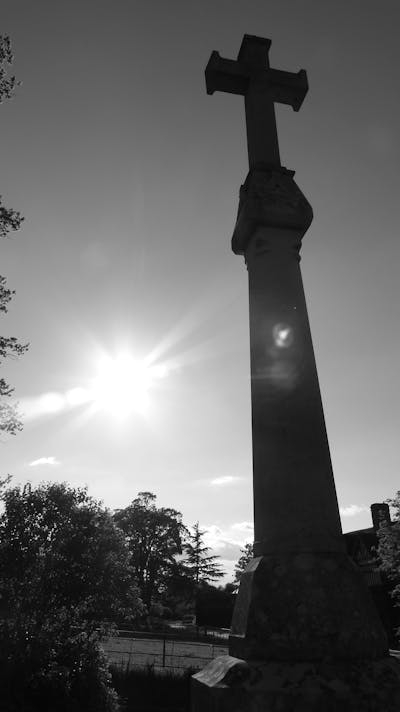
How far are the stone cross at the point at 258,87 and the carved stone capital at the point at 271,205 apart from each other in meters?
0.24

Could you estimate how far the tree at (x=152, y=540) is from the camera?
6800 cm

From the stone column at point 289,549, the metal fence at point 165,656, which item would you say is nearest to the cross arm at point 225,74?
the stone column at point 289,549

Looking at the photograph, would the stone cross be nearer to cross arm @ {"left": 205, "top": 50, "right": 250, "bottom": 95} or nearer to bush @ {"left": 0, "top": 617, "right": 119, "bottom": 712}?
cross arm @ {"left": 205, "top": 50, "right": 250, "bottom": 95}

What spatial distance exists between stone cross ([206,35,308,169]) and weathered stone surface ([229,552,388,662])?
155 inches

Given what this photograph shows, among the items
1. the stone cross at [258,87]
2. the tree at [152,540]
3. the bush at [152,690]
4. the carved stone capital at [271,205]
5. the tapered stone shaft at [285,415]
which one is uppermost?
the tree at [152,540]

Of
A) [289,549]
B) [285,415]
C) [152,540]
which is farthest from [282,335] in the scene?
[152,540]

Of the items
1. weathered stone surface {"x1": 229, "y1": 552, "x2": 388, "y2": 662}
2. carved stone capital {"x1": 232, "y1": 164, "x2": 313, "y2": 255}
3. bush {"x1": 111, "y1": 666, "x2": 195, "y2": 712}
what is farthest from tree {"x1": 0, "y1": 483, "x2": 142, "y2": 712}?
carved stone capital {"x1": 232, "y1": 164, "x2": 313, "y2": 255}

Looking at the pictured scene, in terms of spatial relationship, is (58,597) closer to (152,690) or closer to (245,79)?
(152,690)

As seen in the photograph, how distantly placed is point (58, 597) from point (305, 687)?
14.5 m

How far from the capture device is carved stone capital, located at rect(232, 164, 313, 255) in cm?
452

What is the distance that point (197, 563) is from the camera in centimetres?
7588

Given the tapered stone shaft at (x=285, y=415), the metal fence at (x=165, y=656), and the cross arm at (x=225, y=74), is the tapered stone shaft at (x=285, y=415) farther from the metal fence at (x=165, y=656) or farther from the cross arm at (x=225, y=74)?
the metal fence at (x=165, y=656)

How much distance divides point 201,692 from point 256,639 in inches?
18.8

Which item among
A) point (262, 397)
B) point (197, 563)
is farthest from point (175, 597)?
point (262, 397)
